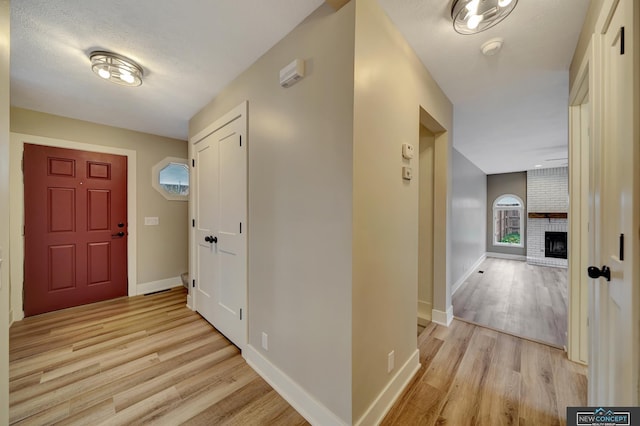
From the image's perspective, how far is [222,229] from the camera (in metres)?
2.29

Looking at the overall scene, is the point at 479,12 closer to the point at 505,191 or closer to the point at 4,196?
the point at 4,196

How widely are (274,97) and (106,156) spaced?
3.03m

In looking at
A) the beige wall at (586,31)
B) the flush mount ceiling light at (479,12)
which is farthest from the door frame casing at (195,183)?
the beige wall at (586,31)

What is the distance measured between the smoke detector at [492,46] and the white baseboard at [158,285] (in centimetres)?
473

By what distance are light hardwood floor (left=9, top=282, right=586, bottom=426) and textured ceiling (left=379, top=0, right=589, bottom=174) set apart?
2.46 m

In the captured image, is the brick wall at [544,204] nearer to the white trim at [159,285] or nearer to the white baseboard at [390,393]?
the white baseboard at [390,393]

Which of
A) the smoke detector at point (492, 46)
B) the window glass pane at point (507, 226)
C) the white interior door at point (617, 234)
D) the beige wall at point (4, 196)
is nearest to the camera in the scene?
the white interior door at point (617, 234)

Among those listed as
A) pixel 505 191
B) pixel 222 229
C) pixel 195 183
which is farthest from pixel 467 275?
pixel 195 183

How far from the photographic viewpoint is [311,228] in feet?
4.53

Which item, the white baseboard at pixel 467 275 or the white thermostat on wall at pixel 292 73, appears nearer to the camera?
the white thermostat on wall at pixel 292 73

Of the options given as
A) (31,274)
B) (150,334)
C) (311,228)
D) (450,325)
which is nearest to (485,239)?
(450,325)

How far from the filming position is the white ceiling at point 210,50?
1.38 m

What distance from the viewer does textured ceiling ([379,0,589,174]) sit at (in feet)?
4.58

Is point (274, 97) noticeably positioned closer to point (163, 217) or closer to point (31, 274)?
point (163, 217)
